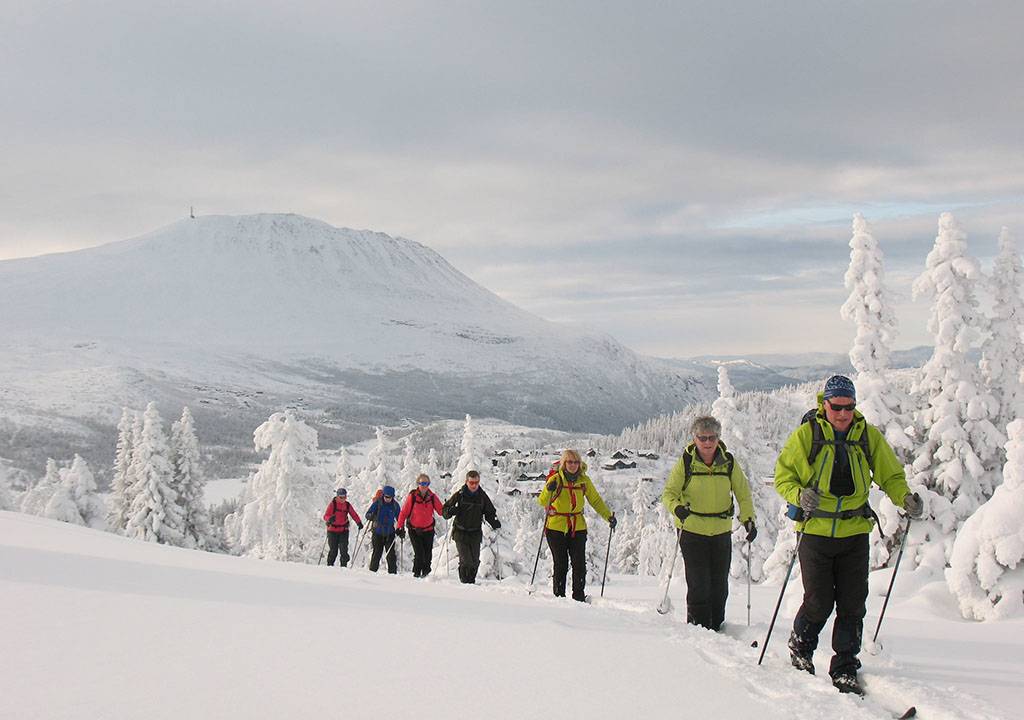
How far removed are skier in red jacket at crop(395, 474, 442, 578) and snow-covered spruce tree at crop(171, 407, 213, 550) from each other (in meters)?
28.0

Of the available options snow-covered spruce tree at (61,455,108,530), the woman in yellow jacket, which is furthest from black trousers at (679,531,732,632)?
snow-covered spruce tree at (61,455,108,530)

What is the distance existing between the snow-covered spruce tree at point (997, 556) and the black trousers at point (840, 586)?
8488 millimetres

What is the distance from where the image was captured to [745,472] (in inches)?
1244

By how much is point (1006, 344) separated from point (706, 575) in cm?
1888

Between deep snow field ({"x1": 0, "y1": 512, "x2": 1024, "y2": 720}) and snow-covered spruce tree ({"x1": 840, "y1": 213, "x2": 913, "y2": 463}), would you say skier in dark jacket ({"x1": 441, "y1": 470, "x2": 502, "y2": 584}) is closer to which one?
deep snow field ({"x1": 0, "y1": 512, "x2": 1024, "y2": 720})

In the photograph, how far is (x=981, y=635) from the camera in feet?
32.0

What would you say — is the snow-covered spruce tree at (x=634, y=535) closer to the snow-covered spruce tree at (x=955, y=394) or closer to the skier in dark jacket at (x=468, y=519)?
the snow-covered spruce tree at (x=955, y=394)

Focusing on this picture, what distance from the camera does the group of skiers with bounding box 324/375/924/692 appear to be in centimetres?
584

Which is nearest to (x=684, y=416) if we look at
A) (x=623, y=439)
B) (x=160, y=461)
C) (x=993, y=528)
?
(x=623, y=439)

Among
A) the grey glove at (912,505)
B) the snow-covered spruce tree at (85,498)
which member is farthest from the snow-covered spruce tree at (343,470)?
the grey glove at (912,505)

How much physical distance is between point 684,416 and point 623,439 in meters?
16.3

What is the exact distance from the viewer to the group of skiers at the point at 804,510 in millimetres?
5844

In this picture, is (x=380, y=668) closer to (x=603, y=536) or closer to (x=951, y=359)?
(x=951, y=359)

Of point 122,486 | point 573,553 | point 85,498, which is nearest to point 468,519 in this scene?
point 573,553
